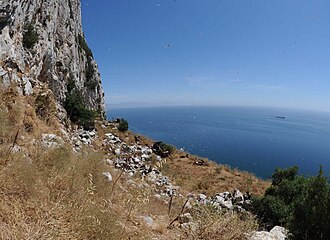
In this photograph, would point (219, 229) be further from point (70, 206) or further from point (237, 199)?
point (237, 199)

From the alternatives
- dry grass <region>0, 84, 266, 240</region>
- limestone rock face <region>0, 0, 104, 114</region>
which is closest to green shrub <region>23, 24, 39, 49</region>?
limestone rock face <region>0, 0, 104, 114</region>

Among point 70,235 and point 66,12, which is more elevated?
point 66,12

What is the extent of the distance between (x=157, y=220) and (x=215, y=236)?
1.44 meters

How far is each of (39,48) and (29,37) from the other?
4.17ft

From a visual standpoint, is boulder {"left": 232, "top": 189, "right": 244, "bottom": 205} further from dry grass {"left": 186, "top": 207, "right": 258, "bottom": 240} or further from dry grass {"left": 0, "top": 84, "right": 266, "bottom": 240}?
dry grass {"left": 186, "top": 207, "right": 258, "bottom": 240}

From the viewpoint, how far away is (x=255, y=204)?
10.1 meters

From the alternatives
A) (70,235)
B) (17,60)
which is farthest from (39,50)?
(70,235)

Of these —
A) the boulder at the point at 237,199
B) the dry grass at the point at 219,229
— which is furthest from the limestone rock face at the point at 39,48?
the boulder at the point at 237,199

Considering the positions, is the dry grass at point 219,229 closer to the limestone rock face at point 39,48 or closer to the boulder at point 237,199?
the limestone rock face at point 39,48

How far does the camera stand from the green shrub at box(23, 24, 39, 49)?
12.1 meters

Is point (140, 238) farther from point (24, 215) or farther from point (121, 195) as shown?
point (24, 215)

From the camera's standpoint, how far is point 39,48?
1360cm

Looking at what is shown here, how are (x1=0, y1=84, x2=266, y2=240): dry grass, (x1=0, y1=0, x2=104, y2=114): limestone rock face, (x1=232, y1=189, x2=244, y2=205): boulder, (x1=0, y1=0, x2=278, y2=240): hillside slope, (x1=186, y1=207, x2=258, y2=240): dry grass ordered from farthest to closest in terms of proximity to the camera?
(x1=232, y1=189, x2=244, y2=205): boulder, (x1=0, y1=0, x2=104, y2=114): limestone rock face, (x1=186, y1=207, x2=258, y2=240): dry grass, (x1=0, y1=0, x2=278, y2=240): hillside slope, (x1=0, y1=84, x2=266, y2=240): dry grass

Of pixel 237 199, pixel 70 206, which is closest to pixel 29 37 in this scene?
pixel 70 206
